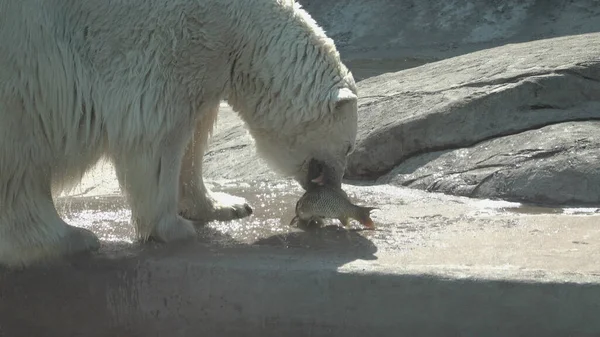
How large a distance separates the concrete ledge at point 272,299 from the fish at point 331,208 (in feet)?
1.53

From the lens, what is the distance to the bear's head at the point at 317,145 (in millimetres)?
4309

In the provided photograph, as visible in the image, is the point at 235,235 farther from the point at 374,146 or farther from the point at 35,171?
the point at 374,146

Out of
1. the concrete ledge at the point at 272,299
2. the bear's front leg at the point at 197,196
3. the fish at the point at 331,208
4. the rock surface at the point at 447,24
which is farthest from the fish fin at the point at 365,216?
the rock surface at the point at 447,24

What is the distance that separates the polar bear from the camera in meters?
3.76

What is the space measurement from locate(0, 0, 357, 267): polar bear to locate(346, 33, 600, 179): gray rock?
5.41ft

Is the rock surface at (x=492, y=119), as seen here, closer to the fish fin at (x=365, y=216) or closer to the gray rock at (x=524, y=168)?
the gray rock at (x=524, y=168)

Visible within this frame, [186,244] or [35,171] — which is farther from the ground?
[35,171]

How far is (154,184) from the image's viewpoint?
12.9 feet

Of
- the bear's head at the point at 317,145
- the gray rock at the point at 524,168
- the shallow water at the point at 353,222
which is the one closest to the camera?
the shallow water at the point at 353,222

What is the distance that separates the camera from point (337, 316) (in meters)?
3.41

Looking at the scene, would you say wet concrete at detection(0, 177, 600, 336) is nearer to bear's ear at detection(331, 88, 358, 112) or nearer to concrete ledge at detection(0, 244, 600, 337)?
concrete ledge at detection(0, 244, 600, 337)

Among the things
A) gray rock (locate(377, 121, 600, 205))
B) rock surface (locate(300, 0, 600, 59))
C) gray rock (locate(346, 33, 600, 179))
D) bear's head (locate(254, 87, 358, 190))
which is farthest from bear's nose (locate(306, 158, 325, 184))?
rock surface (locate(300, 0, 600, 59))

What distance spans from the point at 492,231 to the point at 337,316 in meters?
1.07

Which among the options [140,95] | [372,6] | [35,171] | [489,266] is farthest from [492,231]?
[372,6]
